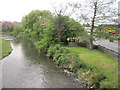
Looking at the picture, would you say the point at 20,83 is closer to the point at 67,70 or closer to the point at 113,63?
the point at 67,70

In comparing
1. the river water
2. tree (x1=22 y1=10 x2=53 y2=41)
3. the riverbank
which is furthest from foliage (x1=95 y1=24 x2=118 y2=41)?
tree (x1=22 y1=10 x2=53 y2=41)

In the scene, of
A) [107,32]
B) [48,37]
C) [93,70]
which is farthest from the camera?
[48,37]

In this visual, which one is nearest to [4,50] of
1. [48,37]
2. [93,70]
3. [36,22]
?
[48,37]

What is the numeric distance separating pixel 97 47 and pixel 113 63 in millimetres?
7496

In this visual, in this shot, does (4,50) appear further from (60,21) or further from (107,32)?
(107,32)

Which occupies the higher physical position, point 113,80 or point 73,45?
point 73,45

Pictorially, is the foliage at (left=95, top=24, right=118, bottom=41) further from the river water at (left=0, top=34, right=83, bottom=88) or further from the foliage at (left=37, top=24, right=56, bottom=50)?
the foliage at (left=37, top=24, right=56, bottom=50)

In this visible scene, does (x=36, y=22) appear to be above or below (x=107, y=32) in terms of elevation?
Answer: above

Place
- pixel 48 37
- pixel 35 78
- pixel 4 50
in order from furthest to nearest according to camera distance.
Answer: pixel 4 50, pixel 48 37, pixel 35 78

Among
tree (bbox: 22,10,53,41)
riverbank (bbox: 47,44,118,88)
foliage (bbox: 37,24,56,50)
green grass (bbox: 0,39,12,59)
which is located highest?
tree (bbox: 22,10,53,41)

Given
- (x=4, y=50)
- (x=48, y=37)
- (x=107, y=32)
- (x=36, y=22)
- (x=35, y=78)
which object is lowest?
(x=35, y=78)

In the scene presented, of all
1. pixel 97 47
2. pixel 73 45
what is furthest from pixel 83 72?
pixel 73 45

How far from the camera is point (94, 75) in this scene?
33.4 feet

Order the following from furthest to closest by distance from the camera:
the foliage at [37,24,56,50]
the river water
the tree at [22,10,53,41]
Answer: the tree at [22,10,53,41]
the foliage at [37,24,56,50]
the river water
